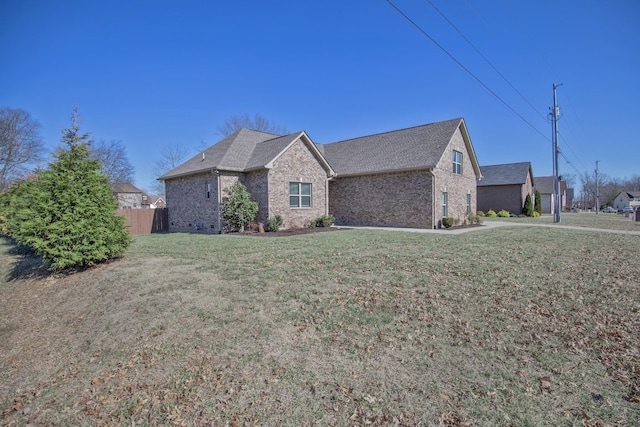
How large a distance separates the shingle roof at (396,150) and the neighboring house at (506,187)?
1820 cm

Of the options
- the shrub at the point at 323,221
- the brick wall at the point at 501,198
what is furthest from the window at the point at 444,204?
the brick wall at the point at 501,198

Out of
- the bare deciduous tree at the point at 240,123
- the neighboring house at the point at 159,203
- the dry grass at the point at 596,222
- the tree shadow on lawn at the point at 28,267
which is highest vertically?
the bare deciduous tree at the point at 240,123

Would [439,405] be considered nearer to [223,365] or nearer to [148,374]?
[223,365]

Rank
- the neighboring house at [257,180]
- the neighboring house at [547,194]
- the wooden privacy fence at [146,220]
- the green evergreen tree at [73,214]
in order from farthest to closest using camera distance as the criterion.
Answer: the neighboring house at [547,194], the wooden privacy fence at [146,220], the neighboring house at [257,180], the green evergreen tree at [73,214]

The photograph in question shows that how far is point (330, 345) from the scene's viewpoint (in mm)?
4195

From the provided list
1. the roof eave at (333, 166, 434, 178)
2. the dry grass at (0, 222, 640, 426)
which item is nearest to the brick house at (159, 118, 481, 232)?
the roof eave at (333, 166, 434, 178)

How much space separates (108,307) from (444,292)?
646cm

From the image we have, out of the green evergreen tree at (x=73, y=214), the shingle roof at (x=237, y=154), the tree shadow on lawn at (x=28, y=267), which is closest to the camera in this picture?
the green evergreen tree at (x=73, y=214)

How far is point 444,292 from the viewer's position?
5863 millimetres

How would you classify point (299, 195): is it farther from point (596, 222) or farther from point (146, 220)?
point (596, 222)

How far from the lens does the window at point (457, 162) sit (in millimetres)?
20781

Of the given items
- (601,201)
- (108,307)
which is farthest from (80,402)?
(601,201)

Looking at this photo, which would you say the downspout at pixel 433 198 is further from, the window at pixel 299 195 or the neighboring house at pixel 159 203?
the neighboring house at pixel 159 203

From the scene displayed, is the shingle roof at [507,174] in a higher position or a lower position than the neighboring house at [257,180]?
higher
